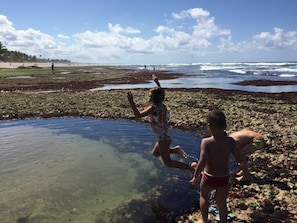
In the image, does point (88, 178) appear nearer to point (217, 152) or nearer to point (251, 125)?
point (217, 152)

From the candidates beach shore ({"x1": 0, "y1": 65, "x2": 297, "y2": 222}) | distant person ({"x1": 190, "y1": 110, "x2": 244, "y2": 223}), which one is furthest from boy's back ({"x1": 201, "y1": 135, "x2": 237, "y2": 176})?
beach shore ({"x1": 0, "y1": 65, "x2": 297, "y2": 222})

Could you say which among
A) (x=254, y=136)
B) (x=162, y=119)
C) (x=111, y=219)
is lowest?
(x=111, y=219)

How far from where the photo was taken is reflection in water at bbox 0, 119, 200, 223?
816 cm

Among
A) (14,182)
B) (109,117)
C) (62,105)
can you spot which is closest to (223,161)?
(14,182)

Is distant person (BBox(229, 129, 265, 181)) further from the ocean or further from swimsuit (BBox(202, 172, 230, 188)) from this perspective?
the ocean

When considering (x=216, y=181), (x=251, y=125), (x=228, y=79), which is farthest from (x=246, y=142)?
(x=228, y=79)

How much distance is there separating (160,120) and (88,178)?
383 cm

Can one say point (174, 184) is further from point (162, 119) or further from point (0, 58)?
point (0, 58)

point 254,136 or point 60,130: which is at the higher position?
point 254,136

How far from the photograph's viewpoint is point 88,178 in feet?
34.1

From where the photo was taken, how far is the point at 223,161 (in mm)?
5938

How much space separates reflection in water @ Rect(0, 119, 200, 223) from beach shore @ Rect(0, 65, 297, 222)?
1250 mm

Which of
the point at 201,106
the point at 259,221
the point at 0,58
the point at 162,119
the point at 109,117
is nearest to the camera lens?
the point at 259,221

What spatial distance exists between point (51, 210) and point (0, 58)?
6876 inches
